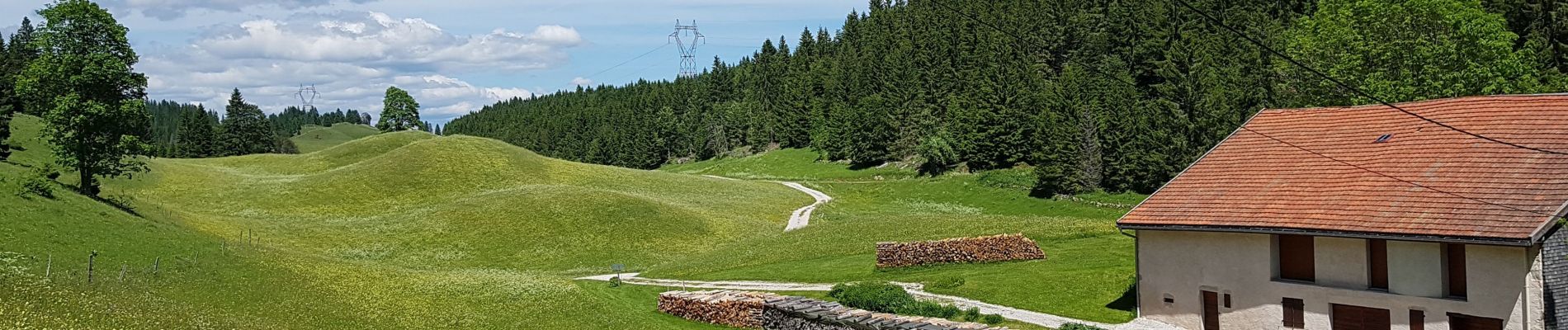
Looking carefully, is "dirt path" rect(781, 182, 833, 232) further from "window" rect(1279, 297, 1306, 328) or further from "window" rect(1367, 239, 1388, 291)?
"window" rect(1367, 239, 1388, 291)

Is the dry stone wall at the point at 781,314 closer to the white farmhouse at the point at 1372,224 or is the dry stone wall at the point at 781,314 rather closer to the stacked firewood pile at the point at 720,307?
the stacked firewood pile at the point at 720,307

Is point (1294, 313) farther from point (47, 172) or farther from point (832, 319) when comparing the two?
point (47, 172)

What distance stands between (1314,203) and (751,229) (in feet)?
157

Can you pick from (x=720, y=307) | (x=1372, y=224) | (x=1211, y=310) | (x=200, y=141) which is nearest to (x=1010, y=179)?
(x=720, y=307)

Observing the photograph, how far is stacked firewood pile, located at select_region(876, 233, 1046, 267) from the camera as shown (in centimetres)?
4225

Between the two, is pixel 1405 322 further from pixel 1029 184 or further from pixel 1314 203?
pixel 1029 184

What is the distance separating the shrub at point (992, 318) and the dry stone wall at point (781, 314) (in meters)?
1.77

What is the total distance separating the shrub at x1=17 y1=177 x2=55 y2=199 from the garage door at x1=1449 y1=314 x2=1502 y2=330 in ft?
166

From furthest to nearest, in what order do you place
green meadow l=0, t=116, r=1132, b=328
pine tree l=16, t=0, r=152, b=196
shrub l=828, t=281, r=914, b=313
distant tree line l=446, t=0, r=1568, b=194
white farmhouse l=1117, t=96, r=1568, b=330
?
distant tree line l=446, t=0, r=1568, b=194
pine tree l=16, t=0, r=152, b=196
shrub l=828, t=281, r=914, b=313
green meadow l=0, t=116, r=1132, b=328
white farmhouse l=1117, t=96, r=1568, b=330

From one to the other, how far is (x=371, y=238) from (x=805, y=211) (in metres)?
36.5

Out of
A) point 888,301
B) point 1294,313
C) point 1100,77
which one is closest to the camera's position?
point 1294,313

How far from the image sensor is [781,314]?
3125cm

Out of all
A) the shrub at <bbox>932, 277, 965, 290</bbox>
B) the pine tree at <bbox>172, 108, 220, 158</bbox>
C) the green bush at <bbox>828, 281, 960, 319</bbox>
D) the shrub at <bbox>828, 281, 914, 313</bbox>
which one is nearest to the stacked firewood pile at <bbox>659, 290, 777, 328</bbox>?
the shrub at <bbox>828, 281, 914, 313</bbox>

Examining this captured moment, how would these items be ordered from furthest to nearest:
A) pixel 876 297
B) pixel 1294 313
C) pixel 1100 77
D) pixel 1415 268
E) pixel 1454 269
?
pixel 1100 77 < pixel 876 297 < pixel 1294 313 < pixel 1415 268 < pixel 1454 269
